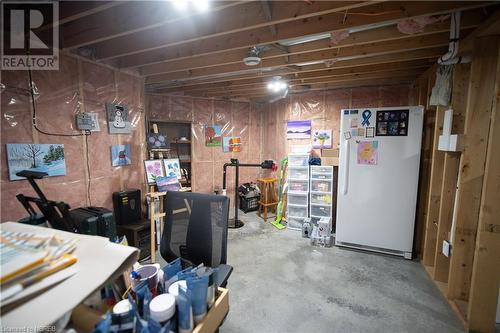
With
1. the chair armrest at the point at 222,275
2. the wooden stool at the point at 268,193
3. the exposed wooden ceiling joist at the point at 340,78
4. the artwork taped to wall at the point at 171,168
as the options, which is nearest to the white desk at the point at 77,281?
the chair armrest at the point at 222,275

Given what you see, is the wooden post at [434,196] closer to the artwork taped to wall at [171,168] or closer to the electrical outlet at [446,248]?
the electrical outlet at [446,248]

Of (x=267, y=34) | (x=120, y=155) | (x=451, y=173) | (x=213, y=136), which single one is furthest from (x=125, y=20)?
(x=451, y=173)

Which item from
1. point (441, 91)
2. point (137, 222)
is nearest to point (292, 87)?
point (441, 91)

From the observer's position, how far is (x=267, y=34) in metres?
1.99

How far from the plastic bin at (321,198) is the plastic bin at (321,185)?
81mm

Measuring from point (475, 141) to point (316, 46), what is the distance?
5.05 ft

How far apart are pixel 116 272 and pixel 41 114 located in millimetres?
2251

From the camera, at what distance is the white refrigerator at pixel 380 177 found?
2.76m

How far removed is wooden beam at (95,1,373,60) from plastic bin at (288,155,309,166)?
7.26 feet

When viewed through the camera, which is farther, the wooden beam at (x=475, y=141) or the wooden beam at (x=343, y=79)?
the wooden beam at (x=343, y=79)

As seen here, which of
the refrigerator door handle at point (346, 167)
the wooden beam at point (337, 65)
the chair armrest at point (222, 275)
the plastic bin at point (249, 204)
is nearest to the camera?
the chair armrest at point (222, 275)

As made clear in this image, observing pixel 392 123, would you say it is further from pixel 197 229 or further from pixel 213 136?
pixel 213 136

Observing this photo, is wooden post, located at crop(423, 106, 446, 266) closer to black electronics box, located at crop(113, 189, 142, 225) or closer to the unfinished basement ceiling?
the unfinished basement ceiling

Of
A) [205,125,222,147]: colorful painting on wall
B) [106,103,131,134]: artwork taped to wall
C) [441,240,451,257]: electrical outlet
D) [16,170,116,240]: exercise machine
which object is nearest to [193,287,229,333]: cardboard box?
[16,170,116,240]: exercise machine
